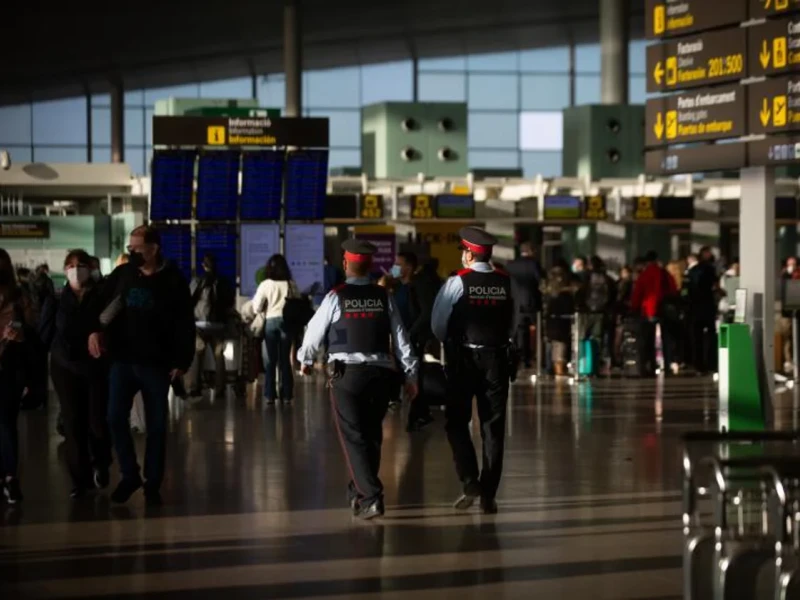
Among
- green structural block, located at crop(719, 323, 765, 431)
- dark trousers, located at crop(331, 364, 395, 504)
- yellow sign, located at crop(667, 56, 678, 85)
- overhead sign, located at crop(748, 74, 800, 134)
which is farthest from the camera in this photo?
yellow sign, located at crop(667, 56, 678, 85)

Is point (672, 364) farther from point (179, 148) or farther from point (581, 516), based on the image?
point (581, 516)

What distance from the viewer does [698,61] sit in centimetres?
1445

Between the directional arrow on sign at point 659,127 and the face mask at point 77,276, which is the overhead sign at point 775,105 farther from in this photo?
the face mask at point 77,276

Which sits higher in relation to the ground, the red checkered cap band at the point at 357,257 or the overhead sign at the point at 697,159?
the overhead sign at the point at 697,159

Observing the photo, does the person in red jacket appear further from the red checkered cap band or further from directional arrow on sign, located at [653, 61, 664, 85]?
the red checkered cap band

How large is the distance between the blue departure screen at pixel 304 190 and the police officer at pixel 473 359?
37.3 ft

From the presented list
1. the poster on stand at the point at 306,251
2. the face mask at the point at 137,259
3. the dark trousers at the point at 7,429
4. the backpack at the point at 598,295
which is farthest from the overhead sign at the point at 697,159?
the backpack at the point at 598,295

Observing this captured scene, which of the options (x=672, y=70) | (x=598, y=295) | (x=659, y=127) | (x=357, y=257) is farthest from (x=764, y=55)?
(x=598, y=295)

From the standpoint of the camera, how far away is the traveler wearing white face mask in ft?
37.9

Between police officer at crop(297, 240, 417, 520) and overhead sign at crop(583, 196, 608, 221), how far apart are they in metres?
27.0

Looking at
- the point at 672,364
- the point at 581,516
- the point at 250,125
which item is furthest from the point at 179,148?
the point at 581,516

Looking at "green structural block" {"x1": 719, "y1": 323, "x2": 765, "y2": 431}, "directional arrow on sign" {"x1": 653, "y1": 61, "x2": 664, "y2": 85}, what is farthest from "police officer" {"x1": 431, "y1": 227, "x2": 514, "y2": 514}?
"directional arrow on sign" {"x1": 653, "y1": 61, "x2": 664, "y2": 85}

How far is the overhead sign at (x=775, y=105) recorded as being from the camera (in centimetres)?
1381

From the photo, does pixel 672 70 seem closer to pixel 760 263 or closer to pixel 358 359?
pixel 760 263
